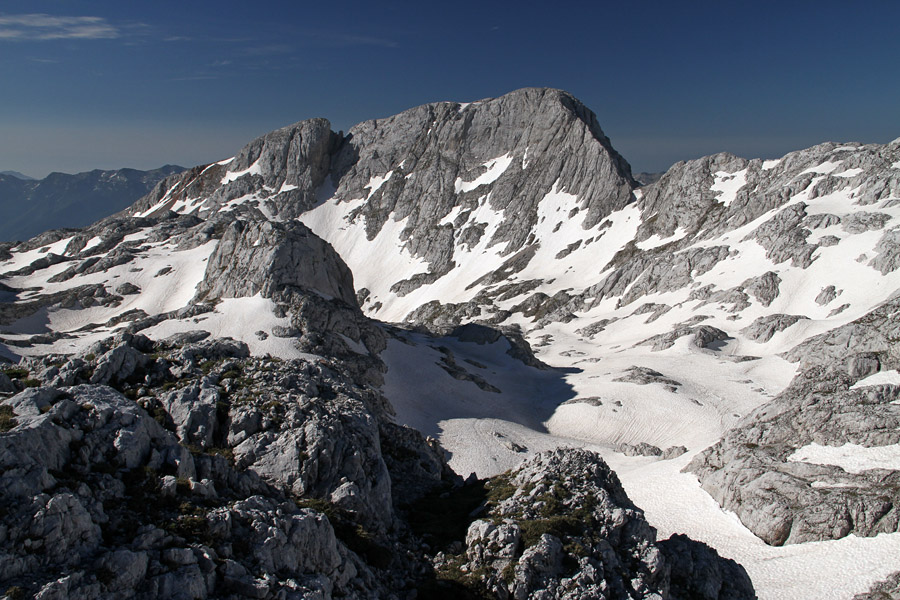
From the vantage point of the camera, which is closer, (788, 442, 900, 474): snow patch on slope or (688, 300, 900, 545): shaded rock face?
(688, 300, 900, 545): shaded rock face

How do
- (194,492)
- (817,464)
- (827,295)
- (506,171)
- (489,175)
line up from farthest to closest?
(489,175) < (506,171) < (827,295) < (817,464) < (194,492)

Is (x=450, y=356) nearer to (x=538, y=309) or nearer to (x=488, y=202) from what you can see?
(x=538, y=309)

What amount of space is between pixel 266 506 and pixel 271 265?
6143cm

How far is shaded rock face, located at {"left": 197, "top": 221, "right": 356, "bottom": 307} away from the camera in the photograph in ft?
240

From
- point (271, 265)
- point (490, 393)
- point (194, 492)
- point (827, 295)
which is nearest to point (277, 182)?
point (271, 265)

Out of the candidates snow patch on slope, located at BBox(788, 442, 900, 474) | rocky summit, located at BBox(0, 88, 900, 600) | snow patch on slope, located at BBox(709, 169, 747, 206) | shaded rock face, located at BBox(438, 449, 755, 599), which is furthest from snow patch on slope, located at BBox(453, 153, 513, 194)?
shaded rock face, located at BBox(438, 449, 755, 599)

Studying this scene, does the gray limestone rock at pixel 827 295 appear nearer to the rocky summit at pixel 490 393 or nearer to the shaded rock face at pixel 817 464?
the rocky summit at pixel 490 393

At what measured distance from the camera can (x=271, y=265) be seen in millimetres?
73312

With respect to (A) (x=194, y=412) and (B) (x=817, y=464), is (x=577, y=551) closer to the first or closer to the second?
(A) (x=194, y=412)

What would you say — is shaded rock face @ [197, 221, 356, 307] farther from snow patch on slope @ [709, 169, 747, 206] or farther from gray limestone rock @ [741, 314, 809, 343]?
snow patch on slope @ [709, 169, 747, 206]

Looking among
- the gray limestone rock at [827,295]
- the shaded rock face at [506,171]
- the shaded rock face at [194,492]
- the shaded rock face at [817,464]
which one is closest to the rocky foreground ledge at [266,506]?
the shaded rock face at [194,492]

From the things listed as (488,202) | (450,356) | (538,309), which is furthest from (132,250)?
(488,202)

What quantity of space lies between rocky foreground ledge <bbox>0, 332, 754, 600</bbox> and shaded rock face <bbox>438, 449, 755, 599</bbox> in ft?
0.21

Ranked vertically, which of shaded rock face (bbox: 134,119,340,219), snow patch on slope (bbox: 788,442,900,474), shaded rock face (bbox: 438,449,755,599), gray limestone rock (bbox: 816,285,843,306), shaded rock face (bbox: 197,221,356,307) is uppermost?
shaded rock face (bbox: 134,119,340,219)
